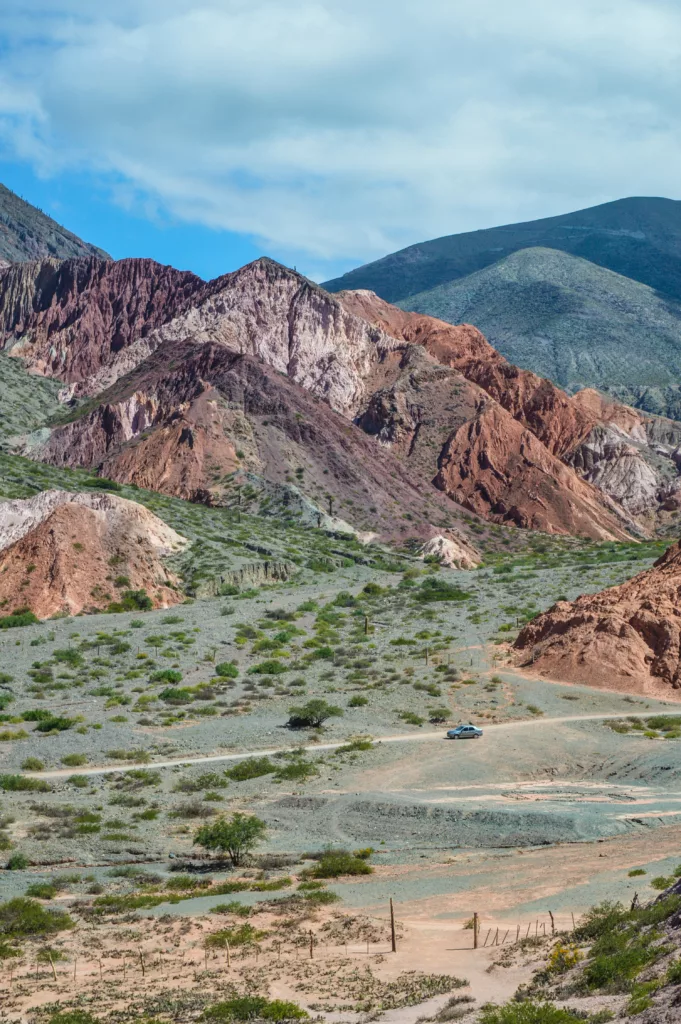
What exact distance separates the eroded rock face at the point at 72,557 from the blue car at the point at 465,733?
30.5 meters

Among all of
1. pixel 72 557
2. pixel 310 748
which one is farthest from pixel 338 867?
pixel 72 557

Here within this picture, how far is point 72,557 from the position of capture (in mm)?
68062

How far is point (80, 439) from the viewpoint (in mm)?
120500

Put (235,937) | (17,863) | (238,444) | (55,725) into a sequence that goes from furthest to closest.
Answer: (238,444)
(55,725)
(17,863)
(235,937)

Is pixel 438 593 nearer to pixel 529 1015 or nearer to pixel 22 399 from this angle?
pixel 529 1015

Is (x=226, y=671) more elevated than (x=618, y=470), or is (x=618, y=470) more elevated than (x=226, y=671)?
(x=618, y=470)

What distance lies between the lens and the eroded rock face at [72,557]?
215 feet

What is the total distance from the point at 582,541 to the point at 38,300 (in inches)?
4325

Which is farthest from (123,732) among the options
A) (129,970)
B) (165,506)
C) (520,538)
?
(520,538)

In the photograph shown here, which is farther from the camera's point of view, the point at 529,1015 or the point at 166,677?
the point at 166,677

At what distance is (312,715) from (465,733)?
637 centimetres

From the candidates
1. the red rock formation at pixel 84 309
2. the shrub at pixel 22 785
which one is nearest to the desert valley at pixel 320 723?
the shrub at pixel 22 785

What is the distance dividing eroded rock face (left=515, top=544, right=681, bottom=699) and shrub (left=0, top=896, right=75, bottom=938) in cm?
2944

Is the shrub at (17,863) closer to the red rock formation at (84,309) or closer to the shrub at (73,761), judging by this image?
the shrub at (73,761)
